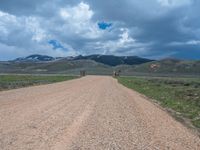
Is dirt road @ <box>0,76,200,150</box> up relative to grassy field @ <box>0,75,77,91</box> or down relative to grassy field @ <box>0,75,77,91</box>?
up

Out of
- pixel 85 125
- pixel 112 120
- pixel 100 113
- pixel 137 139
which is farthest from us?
pixel 100 113

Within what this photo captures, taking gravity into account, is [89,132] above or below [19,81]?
above

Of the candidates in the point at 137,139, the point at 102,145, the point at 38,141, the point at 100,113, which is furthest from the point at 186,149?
the point at 100,113

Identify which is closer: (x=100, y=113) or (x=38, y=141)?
(x=38, y=141)

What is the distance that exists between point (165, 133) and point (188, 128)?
2215 mm

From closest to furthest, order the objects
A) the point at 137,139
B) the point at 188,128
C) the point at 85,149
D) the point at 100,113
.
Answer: the point at 85,149 < the point at 137,139 < the point at 188,128 < the point at 100,113

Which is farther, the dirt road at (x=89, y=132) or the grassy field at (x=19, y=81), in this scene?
the grassy field at (x=19, y=81)

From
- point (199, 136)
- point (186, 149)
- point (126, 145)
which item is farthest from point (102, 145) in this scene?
point (199, 136)

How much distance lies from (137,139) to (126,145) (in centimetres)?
111

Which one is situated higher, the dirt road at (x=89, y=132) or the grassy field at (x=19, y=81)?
the dirt road at (x=89, y=132)

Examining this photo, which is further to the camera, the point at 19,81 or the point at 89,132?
the point at 19,81

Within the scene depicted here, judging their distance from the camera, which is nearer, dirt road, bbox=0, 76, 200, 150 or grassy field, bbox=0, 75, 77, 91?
dirt road, bbox=0, 76, 200, 150

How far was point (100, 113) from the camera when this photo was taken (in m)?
18.5

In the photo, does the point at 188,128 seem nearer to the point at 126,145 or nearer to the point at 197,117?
the point at 197,117
